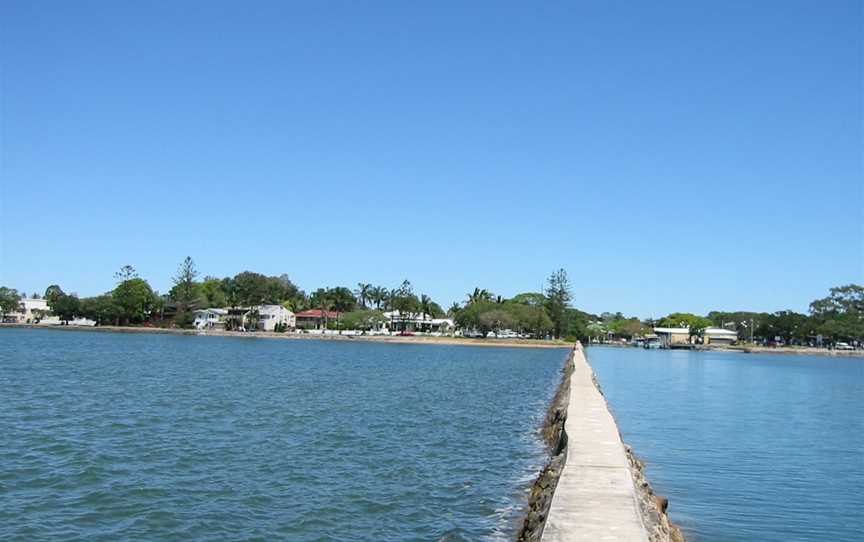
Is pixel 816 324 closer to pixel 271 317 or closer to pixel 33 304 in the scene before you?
pixel 271 317

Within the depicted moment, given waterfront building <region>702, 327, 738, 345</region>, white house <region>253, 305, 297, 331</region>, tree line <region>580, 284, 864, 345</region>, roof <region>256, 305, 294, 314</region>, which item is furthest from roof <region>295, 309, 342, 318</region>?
waterfront building <region>702, 327, 738, 345</region>

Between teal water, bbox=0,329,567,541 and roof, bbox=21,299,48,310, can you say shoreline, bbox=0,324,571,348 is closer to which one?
roof, bbox=21,299,48,310

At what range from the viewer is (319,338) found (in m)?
139

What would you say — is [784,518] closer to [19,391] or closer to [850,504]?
[850,504]

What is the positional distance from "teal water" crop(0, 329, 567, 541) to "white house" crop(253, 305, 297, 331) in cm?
11683

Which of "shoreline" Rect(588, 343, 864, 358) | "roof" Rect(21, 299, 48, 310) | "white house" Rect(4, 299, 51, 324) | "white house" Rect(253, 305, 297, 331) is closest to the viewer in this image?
"white house" Rect(253, 305, 297, 331)

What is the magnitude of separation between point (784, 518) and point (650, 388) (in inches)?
1356

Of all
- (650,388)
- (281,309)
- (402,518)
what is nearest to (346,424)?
(402,518)

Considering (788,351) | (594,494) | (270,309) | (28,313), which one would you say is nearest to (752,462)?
(594,494)

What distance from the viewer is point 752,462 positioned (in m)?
20.3

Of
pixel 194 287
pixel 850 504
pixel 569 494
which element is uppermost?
pixel 194 287

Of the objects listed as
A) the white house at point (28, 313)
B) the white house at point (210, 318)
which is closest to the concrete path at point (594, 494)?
the white house at point (210, 318)

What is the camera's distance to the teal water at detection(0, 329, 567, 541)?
12.2 m

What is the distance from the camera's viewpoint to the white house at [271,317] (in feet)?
494
